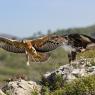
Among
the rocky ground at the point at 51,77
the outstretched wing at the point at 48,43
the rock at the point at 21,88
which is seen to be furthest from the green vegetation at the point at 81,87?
the outstretched wing at the point at 48,43

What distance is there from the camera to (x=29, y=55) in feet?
50.2

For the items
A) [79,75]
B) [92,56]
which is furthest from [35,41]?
[92,56]

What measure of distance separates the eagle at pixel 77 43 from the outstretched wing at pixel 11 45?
1550 mm

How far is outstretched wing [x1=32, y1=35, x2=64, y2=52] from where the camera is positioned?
14686mm

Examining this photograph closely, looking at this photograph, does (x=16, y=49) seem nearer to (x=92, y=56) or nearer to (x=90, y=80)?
(x=90, y=80)

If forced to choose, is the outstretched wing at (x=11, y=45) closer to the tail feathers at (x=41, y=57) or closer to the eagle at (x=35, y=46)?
the eagle at (x=35, y=46)

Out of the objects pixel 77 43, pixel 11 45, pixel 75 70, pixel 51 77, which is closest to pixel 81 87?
pixel 75 70

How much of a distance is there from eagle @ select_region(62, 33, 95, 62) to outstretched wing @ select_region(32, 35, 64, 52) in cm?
45

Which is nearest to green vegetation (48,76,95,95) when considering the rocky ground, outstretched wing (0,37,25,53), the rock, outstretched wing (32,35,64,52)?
the rocky ground

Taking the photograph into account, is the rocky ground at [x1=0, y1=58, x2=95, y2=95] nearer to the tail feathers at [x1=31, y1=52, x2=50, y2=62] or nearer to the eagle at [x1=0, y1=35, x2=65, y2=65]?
the tail feathers at [x1=31, y1=52, x2=50, y2=62]

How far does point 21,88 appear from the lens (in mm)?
14867

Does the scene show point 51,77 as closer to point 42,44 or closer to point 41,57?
point 41,57

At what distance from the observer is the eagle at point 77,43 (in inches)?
624

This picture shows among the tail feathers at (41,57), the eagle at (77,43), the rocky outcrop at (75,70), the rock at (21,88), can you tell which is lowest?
the rock at (21,88)
